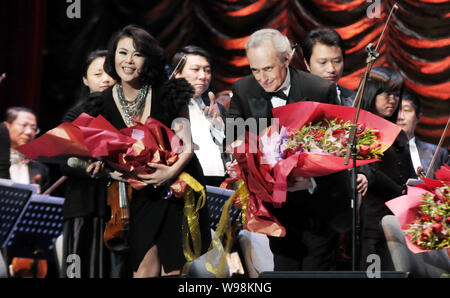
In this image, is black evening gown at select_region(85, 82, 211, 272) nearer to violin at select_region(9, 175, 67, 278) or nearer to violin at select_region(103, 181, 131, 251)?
violin at select_region(103, 181, 131, 251)

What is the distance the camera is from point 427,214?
2818 millimetres

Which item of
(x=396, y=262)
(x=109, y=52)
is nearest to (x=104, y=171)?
(x=109, y=52)

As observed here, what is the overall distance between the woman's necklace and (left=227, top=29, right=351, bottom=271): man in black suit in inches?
17.1

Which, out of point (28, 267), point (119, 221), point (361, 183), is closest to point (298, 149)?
point (361, 183)

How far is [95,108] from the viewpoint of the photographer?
3338mm

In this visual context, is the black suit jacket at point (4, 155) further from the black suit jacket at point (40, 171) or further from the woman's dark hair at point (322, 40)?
the woman's dark hair at point (322, 40)

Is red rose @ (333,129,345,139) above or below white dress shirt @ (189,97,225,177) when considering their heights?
above

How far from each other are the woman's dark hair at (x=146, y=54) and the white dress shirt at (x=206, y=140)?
3.41 ft

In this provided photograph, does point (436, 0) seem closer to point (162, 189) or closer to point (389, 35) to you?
point (389, 35)

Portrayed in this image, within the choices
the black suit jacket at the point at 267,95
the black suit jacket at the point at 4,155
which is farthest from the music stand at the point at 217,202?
the black suit jacket at the point at 4,155

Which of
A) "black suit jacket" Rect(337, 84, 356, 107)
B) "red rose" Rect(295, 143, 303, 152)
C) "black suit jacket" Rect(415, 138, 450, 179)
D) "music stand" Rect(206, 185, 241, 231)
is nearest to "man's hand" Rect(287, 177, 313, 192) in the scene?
"red rose" Rect(295, 143, 303, 152)

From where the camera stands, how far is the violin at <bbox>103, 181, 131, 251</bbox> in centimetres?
324

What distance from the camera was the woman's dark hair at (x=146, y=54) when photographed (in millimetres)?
3334

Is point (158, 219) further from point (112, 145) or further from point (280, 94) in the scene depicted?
point (280, 94)
